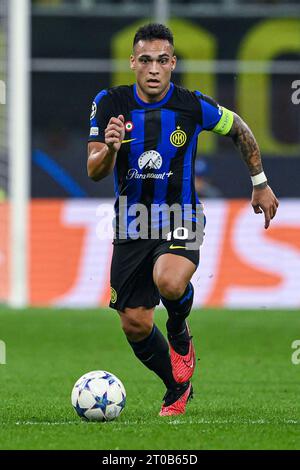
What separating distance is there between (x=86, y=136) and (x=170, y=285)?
43.9 feet

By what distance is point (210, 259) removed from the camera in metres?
16.0

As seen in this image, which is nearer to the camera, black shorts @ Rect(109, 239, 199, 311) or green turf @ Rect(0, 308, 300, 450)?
green turf @ Rect(0, 308, 300, 450)

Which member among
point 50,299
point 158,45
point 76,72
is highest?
point 158,45

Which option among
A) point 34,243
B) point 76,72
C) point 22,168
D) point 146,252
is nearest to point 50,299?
point 34,243

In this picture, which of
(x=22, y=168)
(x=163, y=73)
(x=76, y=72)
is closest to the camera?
(x=163, y=73)

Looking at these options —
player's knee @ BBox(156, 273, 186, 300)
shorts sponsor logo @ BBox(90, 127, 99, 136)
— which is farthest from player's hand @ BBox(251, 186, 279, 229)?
shorts sponsor logo @ BBox(90, 127, 99, 136)

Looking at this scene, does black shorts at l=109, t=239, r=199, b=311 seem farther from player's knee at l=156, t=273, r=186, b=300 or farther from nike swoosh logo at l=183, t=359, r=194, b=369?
nike swoosh logo at l=183, t=359, r=194, b=369

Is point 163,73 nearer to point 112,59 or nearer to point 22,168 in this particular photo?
point 22,168

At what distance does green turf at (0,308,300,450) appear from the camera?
6105 mm

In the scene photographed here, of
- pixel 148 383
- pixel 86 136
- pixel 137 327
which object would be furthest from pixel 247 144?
pixel 86 136

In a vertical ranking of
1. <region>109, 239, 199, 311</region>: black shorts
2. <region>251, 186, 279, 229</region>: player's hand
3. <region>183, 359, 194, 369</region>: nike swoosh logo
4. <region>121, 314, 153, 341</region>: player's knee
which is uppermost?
<region>251, 186, 279, 229</region>: player's hand

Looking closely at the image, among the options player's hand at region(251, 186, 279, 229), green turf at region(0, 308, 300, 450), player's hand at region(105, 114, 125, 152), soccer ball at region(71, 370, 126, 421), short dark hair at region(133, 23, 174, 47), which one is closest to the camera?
green turf at region(0, 308, 300, 450)

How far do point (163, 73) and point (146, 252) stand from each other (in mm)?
1062

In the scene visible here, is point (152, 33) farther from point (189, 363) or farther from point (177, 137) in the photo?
point (189, 363)
